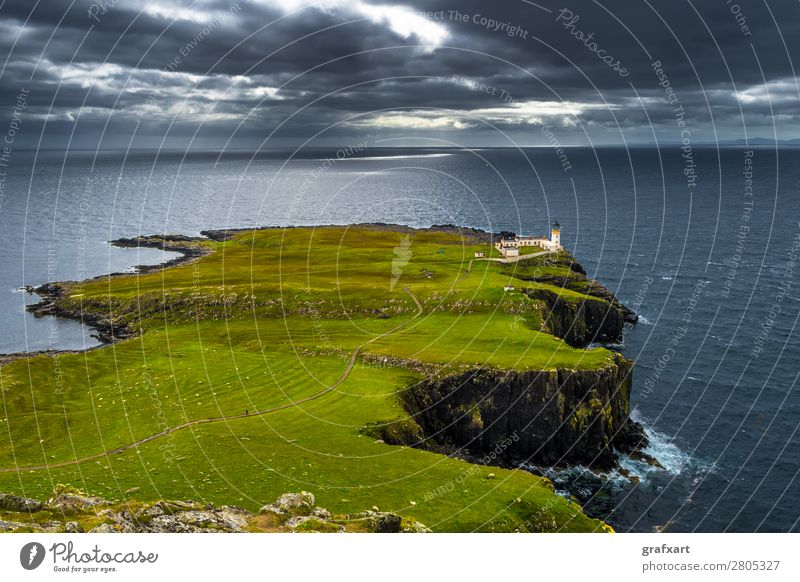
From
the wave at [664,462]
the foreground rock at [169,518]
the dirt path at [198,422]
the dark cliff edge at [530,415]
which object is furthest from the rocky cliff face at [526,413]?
the foreground rock at [169,518]

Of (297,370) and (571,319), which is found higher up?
(571,319)

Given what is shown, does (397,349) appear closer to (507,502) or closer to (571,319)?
(507,502)

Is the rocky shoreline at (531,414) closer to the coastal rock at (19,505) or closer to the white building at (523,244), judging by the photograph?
the coastal rock at (19,505)

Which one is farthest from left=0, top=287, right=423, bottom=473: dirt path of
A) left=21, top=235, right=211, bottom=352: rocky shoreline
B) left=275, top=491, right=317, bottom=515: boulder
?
left=21, top=235, right=211, bottom=352: rocky shoreline

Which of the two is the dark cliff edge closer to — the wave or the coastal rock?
the wave

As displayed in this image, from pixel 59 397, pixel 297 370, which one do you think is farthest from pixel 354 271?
pixel 59 397

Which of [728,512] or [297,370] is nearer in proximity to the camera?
[728,512]

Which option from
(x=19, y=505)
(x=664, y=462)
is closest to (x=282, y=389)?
(x=19, y=505)
